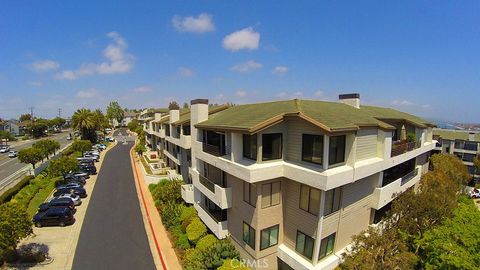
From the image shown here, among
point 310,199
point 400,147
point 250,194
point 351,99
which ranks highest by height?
point 351,99

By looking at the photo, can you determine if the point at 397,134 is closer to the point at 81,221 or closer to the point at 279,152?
the point at 279,152

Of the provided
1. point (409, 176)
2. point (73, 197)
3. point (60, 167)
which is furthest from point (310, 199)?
point (60, 167)

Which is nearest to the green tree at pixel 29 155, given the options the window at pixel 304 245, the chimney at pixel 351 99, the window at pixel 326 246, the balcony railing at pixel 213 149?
the balcony railing at pixel 213 149

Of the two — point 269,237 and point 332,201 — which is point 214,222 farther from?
point 332,201

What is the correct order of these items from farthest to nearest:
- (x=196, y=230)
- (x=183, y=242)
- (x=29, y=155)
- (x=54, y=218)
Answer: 1. (x=29, y=155)
2. (x=54, y=218)
3. (x=183, y=242)
4. (x=196, y=230)

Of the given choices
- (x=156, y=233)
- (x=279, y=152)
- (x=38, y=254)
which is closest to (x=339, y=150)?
(x=279, y=152)

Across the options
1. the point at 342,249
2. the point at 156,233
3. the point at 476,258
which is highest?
the point at 476,258

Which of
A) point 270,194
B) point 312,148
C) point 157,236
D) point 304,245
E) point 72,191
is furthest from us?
point 72,191
